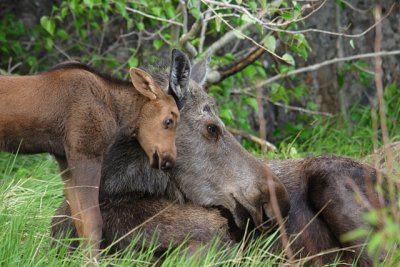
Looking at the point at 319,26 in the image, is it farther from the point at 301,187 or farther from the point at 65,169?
the point at 65,169

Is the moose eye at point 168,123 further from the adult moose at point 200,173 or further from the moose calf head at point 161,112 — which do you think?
the adult moose at point 200,173

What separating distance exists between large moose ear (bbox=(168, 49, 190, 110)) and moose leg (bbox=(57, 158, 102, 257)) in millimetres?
697

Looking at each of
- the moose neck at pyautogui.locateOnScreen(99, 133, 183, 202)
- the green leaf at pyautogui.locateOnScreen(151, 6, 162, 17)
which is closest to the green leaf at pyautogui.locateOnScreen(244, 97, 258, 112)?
the green leaf at pyautogui.locateOnScreen(151, 6, 162, 17)

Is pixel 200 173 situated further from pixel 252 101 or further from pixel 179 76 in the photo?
pixel 252 101

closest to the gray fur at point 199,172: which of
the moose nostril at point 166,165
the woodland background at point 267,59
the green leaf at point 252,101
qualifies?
the moose nostril at point 166,165

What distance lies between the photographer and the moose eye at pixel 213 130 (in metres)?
6.08

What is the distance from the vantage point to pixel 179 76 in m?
5.96

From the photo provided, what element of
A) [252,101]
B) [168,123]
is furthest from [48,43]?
[168,123]

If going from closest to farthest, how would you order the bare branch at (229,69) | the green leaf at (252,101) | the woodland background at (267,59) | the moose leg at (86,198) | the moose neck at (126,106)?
the moose leg at (86,198), the moose neck at (126,106), the bare branch at (229,69), the green leaf at (252,101), the woodland background at (267,59)

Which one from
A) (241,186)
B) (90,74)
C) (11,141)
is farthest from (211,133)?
(11,141)

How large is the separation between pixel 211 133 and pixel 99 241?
41.7 inches

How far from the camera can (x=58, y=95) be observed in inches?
222

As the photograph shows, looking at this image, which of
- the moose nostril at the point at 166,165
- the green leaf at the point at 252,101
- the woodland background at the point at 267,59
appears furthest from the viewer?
the woodland background at the point at 267,59

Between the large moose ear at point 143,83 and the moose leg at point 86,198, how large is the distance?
1.75 ft
